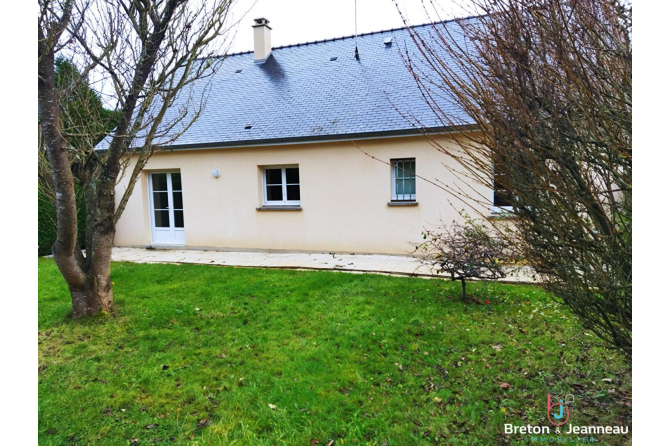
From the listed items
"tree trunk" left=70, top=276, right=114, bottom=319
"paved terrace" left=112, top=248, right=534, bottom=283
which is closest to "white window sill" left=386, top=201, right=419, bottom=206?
"paved terrace" left=112, top=248, right=534, bottom=283

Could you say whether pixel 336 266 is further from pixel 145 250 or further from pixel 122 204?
pixel 145 250

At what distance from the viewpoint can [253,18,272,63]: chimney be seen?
14.6 m

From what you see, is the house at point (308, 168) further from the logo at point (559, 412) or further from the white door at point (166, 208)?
the logo at point (559, 412)

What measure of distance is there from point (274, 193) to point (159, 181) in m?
3.64

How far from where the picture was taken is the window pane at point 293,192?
434 inches

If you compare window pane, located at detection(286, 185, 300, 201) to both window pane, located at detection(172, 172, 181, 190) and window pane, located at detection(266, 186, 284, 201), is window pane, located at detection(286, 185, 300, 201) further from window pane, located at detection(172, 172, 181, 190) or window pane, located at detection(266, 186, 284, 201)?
window pane, located at detection(172, 172, 181, 190)

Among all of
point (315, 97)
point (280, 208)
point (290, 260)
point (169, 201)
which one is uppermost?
point (315, 97)

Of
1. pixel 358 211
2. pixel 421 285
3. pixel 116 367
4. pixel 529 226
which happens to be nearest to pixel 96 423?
pixel 116 367

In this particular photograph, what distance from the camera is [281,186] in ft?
36.6

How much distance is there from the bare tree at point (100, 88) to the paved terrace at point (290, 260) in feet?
13.0

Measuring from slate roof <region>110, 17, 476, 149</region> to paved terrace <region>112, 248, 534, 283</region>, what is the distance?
9.08ft

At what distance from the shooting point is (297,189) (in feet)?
36.2

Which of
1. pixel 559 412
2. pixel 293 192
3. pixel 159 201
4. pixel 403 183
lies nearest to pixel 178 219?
pixel 159 201

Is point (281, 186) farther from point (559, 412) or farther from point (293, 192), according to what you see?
point (559, 412)
